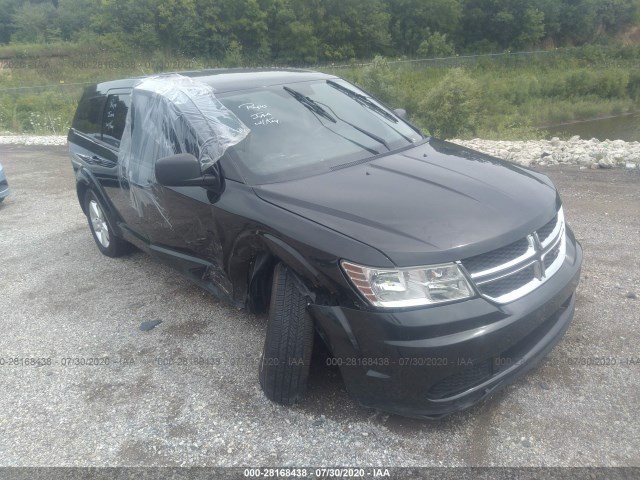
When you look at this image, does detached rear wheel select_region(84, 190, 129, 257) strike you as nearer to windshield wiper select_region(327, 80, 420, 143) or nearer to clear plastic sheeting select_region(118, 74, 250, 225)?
clear plastic sheeting select_region(118, 74, 250, 225)

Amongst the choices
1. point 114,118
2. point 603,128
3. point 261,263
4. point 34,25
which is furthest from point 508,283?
point 34,25

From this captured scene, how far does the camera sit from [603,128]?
2717cm

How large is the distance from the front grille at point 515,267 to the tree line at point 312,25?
142ft

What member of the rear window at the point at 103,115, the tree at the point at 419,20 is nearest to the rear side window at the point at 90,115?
the rear window at the point at 103,115

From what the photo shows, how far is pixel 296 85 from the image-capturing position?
414 centimetres

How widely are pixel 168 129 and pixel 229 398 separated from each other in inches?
78.9

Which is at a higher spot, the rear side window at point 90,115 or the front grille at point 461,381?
the rear side window at point 90,115

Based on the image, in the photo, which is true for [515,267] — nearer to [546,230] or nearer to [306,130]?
[546,230]

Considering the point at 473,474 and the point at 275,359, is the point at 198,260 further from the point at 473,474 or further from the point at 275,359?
the point at 473,474

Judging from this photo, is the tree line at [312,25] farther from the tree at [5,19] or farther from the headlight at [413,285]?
the headlight at [413,285]

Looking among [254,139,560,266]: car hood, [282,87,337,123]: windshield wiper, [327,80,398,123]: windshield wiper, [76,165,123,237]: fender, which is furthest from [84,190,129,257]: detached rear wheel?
[254,139,560,266]: car hood

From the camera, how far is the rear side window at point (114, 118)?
464cm

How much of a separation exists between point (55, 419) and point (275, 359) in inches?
55.0

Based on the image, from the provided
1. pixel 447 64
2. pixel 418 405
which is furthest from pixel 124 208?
pixel 447 64
